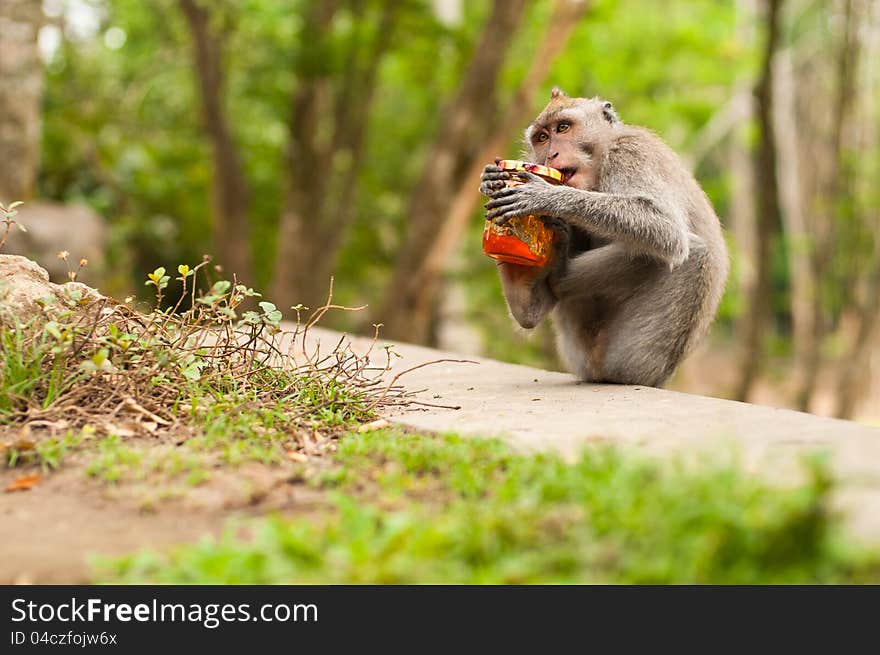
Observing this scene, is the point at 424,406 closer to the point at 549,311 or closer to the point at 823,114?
the point at 549,311

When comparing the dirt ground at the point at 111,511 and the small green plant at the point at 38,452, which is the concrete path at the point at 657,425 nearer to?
the dirt ground at the point at 111,511

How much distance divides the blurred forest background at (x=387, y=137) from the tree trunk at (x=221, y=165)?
3cm

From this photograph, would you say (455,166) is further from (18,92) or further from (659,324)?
(659,324)

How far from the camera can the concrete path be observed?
10.7 feet

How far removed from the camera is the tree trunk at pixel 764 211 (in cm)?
1241

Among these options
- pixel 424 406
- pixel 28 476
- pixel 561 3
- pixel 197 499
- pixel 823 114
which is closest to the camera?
pixel 197 499

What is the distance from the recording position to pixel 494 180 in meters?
5.45

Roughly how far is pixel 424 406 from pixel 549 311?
1336 millimetres

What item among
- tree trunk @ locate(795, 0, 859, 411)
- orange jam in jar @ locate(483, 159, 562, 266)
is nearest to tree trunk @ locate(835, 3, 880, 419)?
tree trunk @ locate(795, 0, 859, 411)

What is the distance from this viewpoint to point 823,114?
2534 centimetres

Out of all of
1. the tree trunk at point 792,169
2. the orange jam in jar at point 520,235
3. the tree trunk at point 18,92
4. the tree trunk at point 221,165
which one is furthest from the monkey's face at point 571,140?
the tree trunk at point 792,169

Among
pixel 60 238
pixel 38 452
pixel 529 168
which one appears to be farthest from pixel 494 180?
pixel 60 238

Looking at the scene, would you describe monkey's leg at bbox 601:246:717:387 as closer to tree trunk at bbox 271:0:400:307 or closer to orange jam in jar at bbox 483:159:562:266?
orange jam in jar at bbox 483:159:562:266
